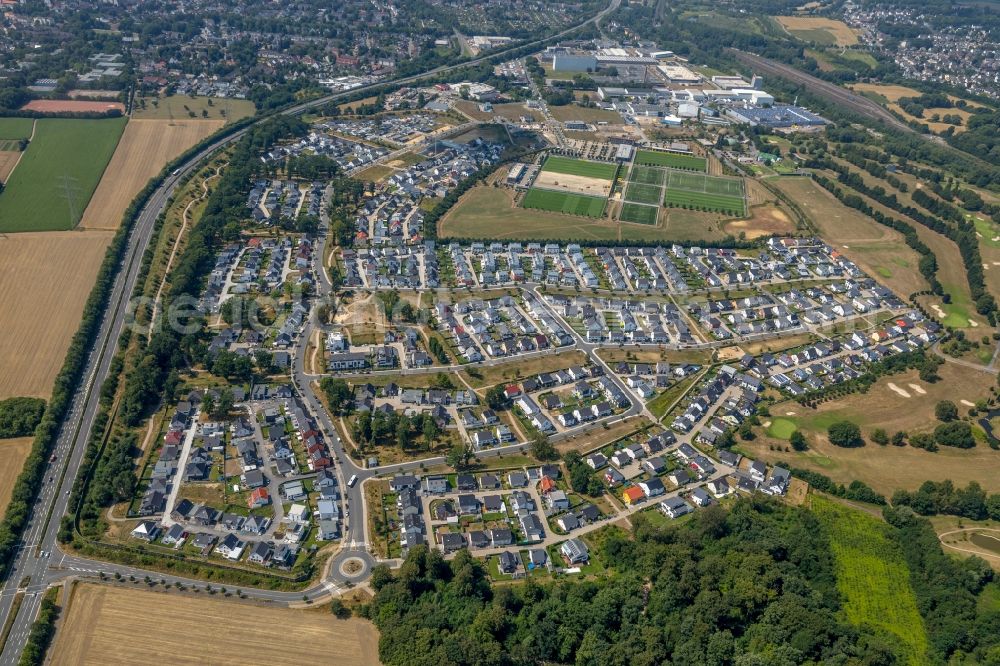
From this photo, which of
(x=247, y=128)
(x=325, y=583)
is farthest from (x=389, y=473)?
(x=247, y=128)

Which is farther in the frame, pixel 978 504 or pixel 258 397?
pixel 258 397

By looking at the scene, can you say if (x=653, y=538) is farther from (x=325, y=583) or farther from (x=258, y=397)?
(x=258, y=397)

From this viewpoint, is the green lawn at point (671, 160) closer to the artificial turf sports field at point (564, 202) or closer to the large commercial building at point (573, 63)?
the artificial turf sports field at point (564, 202)

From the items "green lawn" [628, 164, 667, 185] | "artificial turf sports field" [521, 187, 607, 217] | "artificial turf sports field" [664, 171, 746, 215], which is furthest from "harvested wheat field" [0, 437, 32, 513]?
"green lawn" [628, 164, 667, 185]

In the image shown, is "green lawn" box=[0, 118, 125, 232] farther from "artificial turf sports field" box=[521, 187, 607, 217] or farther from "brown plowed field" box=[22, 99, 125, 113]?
"artificial turf sports field" box=[521, 187, 607, 217]

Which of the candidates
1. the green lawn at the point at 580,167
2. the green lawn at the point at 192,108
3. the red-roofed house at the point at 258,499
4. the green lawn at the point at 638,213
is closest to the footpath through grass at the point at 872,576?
the red-roofed house at the point at 258,499
